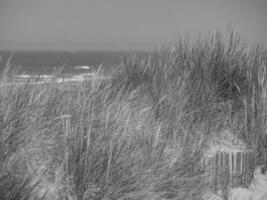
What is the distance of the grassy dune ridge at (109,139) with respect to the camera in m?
2.26

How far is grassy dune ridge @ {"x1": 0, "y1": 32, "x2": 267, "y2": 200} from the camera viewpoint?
2.26 metres

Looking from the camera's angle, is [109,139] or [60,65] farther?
[60,65]

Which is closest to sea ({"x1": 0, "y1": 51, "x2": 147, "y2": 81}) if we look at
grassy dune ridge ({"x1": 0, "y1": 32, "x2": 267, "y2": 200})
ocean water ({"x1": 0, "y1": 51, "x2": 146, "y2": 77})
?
ocean water ({"x1": 0, "y1": 51, "x2": 146, "y2": 77})

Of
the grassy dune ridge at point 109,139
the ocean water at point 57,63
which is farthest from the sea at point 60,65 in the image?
the grassy dune ridge at point 109,139

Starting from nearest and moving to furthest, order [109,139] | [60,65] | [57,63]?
[109,139] < [60,65] < [57,63]

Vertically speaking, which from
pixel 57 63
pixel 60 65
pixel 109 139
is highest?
pixel 57 63

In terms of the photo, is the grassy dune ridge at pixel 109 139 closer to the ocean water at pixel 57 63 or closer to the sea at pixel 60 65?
the sea at pixel 60 65

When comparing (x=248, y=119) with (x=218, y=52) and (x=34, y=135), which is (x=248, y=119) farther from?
(x=34, y=135)

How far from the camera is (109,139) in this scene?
2.54 meters

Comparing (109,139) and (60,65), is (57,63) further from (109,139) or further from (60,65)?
(109,139)

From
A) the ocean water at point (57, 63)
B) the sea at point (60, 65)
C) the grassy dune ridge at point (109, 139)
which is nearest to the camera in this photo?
the grassy dune ridge at point (109, 139)

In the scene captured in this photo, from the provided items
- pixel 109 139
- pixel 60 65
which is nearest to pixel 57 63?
pixel 60 65

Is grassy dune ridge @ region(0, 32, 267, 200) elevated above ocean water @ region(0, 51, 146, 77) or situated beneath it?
situated beneath

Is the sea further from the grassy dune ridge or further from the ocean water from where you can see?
the grassy dune ridge
